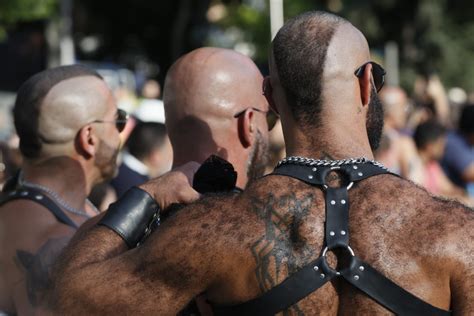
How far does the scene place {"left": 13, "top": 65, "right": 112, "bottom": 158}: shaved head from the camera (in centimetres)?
434

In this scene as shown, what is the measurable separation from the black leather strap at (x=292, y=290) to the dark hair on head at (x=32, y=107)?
201 centimetres

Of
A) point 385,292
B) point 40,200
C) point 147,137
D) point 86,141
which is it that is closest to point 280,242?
point 385,292

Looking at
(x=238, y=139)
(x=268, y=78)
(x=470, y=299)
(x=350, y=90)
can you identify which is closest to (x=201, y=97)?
(x=238, y=139)

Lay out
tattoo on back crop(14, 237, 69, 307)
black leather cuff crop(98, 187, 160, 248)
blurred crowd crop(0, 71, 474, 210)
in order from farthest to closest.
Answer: blurred crowd crop(0, 71, 474, 210) < tattoo on back crop(14, 237, 69, 307) < black leather cuff crop(98, 187, 160, 248)

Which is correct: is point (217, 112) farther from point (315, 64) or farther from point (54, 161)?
point (54, 161)

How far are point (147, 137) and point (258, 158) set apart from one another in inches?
191

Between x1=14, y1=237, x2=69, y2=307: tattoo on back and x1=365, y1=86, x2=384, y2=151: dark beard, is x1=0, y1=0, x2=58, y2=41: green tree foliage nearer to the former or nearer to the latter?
x1=14, y1=237, x2=69, y2=307: tattoo on back

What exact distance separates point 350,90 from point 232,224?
511mm

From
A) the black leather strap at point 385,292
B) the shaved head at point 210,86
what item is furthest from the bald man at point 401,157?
the black leather strap at point 385,292

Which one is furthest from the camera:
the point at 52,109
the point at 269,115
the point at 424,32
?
the point at 424,32

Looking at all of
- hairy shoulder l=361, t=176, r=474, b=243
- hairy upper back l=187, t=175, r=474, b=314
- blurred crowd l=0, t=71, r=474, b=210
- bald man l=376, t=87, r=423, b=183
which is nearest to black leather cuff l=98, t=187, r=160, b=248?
hairy upper back l=187, t=175, r=474, b=314

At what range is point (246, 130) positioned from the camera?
357 cm

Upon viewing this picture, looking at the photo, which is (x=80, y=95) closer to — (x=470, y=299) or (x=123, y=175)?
(x=470, y=299)

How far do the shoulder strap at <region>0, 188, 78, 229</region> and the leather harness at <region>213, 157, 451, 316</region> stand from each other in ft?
5.39
